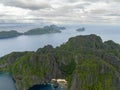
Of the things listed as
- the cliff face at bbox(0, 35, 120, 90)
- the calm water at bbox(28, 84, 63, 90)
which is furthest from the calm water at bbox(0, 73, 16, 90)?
the calm water at bbox(28, 84, 63, 90)

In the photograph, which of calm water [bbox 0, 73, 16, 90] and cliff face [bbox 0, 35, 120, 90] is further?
calm water [bbox 0, 73, 16, 90]

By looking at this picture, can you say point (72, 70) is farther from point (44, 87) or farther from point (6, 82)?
point (6, 82)

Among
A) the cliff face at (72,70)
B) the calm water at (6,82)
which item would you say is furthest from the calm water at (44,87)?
the calm water at (6,82)

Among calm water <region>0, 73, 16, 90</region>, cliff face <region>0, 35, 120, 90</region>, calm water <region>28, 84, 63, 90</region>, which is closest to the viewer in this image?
cliff face <region>0, 35, 120, 90</region>

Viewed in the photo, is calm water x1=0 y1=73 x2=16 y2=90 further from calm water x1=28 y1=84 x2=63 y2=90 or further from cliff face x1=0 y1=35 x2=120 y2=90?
calm water x1=28 y1=84 x2=63 y2=90

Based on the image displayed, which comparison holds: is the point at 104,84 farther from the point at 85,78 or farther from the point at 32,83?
the point at 32,83

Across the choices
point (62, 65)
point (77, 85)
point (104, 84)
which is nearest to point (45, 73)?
point (62, 65)

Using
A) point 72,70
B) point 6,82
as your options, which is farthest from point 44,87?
point 72,70

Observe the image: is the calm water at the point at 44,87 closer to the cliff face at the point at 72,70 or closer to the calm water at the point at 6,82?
the cliff face at the point at 72,70
